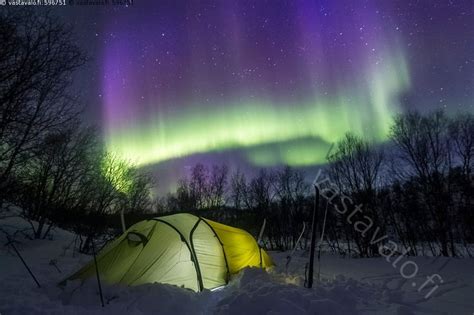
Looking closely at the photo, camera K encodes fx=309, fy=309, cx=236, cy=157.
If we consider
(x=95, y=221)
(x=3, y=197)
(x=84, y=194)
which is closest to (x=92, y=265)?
(x=3, y=197)

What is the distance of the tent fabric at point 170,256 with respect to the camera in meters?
6.79

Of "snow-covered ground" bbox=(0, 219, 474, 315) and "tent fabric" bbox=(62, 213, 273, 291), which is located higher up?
"tent fabric" bbox=(62, 213, 273, 291)

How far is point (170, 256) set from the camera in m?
7.01

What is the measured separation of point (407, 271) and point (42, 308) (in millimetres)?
9704

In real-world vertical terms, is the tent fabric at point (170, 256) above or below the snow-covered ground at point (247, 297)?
above

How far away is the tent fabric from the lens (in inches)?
267

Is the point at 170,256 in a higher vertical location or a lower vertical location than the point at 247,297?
higher

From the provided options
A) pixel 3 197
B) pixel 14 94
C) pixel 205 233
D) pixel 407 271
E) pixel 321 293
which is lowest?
pixel 407 271

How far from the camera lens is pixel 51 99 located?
30.7 ft

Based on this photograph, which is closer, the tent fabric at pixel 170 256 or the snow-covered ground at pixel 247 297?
the snow-covered ground at pixel 247 297

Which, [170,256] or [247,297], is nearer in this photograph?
[247,297]

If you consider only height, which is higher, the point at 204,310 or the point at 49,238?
the point at 49,238

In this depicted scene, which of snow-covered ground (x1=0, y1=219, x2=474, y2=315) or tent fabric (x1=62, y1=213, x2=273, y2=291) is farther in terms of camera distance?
tent fabric (x1=62, y1=213, x2=273, y2=291)

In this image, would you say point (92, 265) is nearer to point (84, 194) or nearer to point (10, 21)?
point (10, 21)
